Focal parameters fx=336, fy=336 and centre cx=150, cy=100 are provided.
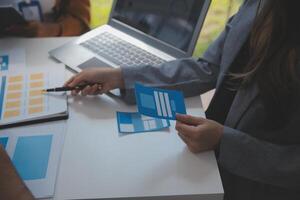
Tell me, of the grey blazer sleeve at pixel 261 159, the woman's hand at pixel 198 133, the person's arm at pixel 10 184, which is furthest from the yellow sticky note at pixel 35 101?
the grey blazer sleeve at pixel 261 159

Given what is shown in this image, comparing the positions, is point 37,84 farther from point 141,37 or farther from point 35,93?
point 141,37

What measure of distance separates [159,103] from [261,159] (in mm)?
249

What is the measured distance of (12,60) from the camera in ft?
3.35

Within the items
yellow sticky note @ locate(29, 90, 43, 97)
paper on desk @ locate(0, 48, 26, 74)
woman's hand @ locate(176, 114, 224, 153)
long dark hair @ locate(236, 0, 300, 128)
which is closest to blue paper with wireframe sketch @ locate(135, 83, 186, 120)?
woman's hand @ locate(176, 114, 224, 153)

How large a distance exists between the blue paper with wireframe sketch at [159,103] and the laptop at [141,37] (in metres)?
0.22

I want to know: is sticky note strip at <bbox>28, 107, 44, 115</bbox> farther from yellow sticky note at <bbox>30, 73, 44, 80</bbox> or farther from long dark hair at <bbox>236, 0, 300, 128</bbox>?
long dark hair at <bbox>236, 0, 300, 128</bbox>

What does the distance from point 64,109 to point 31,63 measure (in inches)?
10.4

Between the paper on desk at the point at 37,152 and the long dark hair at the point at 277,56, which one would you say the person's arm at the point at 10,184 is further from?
the long dark hair at the point at 277,56

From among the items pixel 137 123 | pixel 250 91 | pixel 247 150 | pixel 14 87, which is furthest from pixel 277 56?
pixel 14 87

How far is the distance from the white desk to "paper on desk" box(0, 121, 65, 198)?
2 cm

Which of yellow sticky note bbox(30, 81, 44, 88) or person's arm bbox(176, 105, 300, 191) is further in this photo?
yellow sticky note bbox(30, 81, 44, 88)

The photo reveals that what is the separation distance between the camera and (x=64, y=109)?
0.83 metres

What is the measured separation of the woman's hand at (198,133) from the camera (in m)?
0.72

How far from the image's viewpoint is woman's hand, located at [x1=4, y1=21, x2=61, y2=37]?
1.16 metres
